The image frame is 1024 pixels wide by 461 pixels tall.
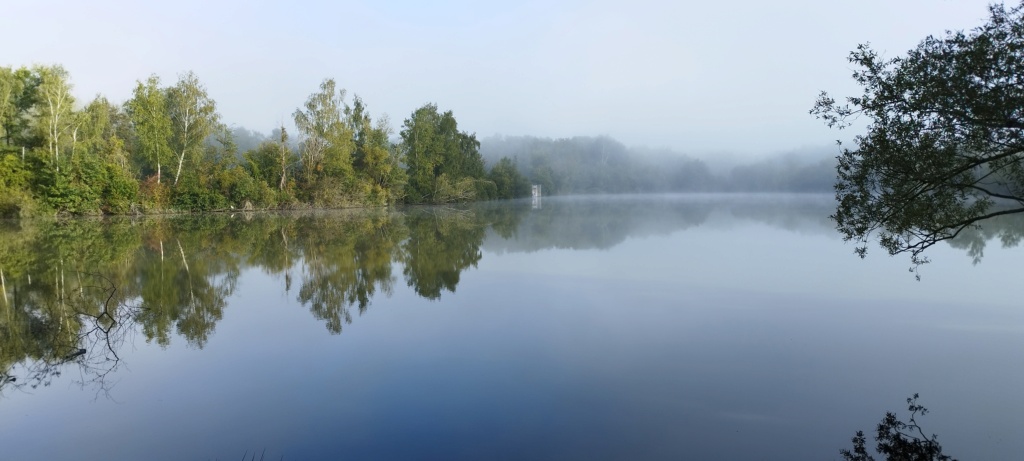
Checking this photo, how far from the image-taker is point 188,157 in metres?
41.3

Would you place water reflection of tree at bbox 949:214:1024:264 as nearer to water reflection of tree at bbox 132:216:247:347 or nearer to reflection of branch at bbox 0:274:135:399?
water reflection of tree at bbox 132:216:247:347

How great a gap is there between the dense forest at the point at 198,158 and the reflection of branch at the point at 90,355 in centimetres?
2863

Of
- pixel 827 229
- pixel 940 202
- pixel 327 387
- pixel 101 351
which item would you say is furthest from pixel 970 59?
pixel 827 229

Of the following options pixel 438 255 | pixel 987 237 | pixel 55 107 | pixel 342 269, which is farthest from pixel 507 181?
pixel 342 269

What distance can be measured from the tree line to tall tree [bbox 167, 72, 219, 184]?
0.07m

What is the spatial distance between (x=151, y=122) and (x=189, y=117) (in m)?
2.66

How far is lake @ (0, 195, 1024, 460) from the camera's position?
5016 mm

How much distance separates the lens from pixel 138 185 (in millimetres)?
36094

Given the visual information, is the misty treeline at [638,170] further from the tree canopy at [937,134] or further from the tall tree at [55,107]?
the tree canopy at [937,134]

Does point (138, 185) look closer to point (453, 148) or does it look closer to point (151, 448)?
point (453, 148)

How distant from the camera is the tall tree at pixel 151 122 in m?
38.2

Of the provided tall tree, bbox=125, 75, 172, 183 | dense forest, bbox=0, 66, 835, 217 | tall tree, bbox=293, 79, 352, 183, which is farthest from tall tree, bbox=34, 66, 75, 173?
tall tree, bbox=293, 79, 352, 183

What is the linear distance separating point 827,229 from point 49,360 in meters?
25.8

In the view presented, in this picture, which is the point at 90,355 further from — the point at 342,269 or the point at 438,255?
the point at 438,255
